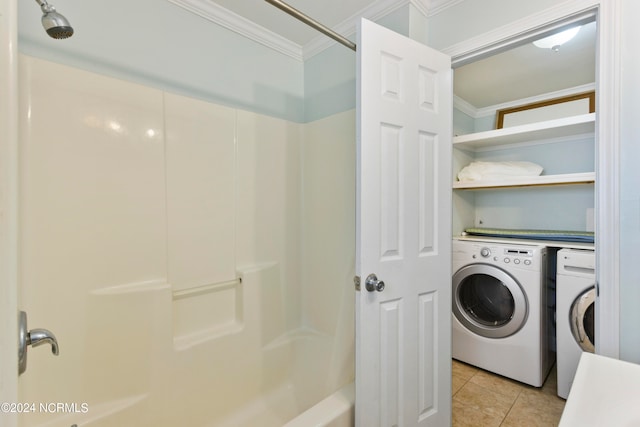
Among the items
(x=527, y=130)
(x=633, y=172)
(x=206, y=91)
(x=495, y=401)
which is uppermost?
(x=206, y=91)

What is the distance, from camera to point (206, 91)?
174cm

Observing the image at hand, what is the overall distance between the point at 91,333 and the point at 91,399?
289mm

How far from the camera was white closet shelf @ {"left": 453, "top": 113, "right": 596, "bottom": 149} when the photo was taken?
1999mm

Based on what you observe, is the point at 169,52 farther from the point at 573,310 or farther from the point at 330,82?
the point at 573,310

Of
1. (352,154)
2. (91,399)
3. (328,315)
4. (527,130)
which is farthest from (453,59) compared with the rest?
(91,399)

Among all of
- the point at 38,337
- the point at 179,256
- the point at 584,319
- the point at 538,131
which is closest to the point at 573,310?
the point at 584,319

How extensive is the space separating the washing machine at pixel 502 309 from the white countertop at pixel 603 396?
4.06 feet

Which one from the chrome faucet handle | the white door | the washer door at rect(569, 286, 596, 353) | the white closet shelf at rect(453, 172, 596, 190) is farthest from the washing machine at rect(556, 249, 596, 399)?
the chrome faucet handle

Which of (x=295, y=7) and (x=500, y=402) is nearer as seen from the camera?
(x=295, y=7)

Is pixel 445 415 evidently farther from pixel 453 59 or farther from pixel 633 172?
pixel 453 59

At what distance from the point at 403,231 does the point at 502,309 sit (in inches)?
59.5

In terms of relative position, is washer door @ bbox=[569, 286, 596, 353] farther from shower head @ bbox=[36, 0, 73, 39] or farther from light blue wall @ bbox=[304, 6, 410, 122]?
shower head @ bbox=[36, 0, 73, 39]

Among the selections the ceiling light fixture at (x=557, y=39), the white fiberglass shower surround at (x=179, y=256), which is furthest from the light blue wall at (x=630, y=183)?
the white fiberglass shower surround at (x=179, y=256)

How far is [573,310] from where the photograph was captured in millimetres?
1892
